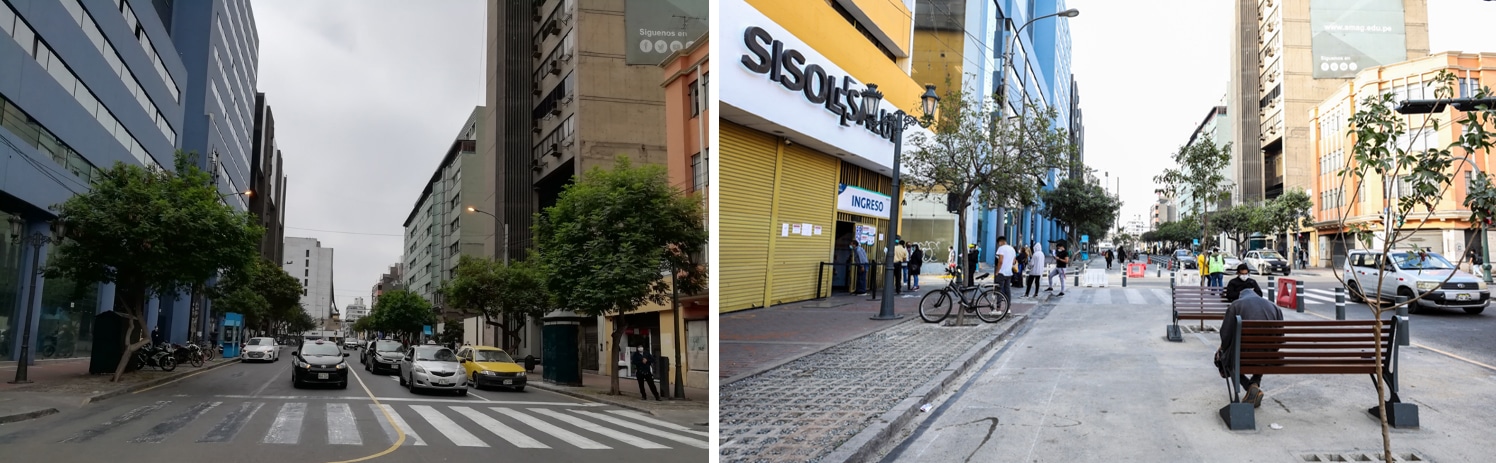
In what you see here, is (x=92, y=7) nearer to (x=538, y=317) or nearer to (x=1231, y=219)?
(x=538, y=317)

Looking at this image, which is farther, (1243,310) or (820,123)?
(820,123)

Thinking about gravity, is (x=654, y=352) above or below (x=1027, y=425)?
above

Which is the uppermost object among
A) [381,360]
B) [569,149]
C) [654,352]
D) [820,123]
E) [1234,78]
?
[1234,78]

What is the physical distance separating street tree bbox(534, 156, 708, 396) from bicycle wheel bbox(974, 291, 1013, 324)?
36.6 feet

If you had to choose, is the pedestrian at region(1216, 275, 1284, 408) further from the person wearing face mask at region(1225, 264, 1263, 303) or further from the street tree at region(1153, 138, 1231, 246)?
the street tree at region(1153, 138, 1231, 246)

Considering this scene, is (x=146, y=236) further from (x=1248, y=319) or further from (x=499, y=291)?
(x=1248, y=319)

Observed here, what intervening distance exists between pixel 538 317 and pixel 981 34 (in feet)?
93.6

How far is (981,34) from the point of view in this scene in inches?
1228

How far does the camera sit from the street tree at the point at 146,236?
722cm

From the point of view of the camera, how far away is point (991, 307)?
51.5ft

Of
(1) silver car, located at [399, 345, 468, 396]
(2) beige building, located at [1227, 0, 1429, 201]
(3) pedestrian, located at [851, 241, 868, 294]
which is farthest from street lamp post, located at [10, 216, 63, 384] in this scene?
(2) beige building, located at [1227, 0, 1429, 201]

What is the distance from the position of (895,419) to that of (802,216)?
6.48 m

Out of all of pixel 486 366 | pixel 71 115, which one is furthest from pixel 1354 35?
pixel 71 115

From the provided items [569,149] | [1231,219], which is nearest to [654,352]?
[569,149]
